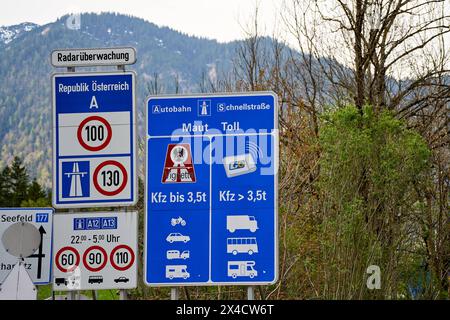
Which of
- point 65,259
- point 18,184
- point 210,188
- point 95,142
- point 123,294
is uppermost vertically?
point 18,184

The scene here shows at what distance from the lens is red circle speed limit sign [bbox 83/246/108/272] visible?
923cm

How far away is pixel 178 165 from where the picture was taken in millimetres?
9688

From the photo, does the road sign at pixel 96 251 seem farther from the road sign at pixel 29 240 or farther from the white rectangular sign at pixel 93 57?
the road sign at pixel 29 240

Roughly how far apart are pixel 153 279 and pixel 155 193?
0.83 metres

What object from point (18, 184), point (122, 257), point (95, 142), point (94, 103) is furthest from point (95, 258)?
point (18, 184)

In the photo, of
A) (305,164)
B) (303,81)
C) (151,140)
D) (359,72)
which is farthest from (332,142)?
(151,140)

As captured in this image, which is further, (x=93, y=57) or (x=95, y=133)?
(x=93, y=57)

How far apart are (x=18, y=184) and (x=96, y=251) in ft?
285

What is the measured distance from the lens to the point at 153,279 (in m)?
9.60

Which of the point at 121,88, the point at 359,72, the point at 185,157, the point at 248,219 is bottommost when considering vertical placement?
the point at 248,219

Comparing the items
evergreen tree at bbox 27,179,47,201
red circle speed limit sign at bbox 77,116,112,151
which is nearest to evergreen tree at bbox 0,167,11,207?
evergreen tree at bbox 27,179,47,201

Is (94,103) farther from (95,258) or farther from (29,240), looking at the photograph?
(29,240)

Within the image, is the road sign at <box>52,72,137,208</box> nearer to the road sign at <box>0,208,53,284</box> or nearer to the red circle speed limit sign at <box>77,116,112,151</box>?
the red circle speed limit sign at <box>77,116,112,151</box>

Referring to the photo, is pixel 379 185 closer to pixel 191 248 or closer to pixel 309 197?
pixel 309 197
